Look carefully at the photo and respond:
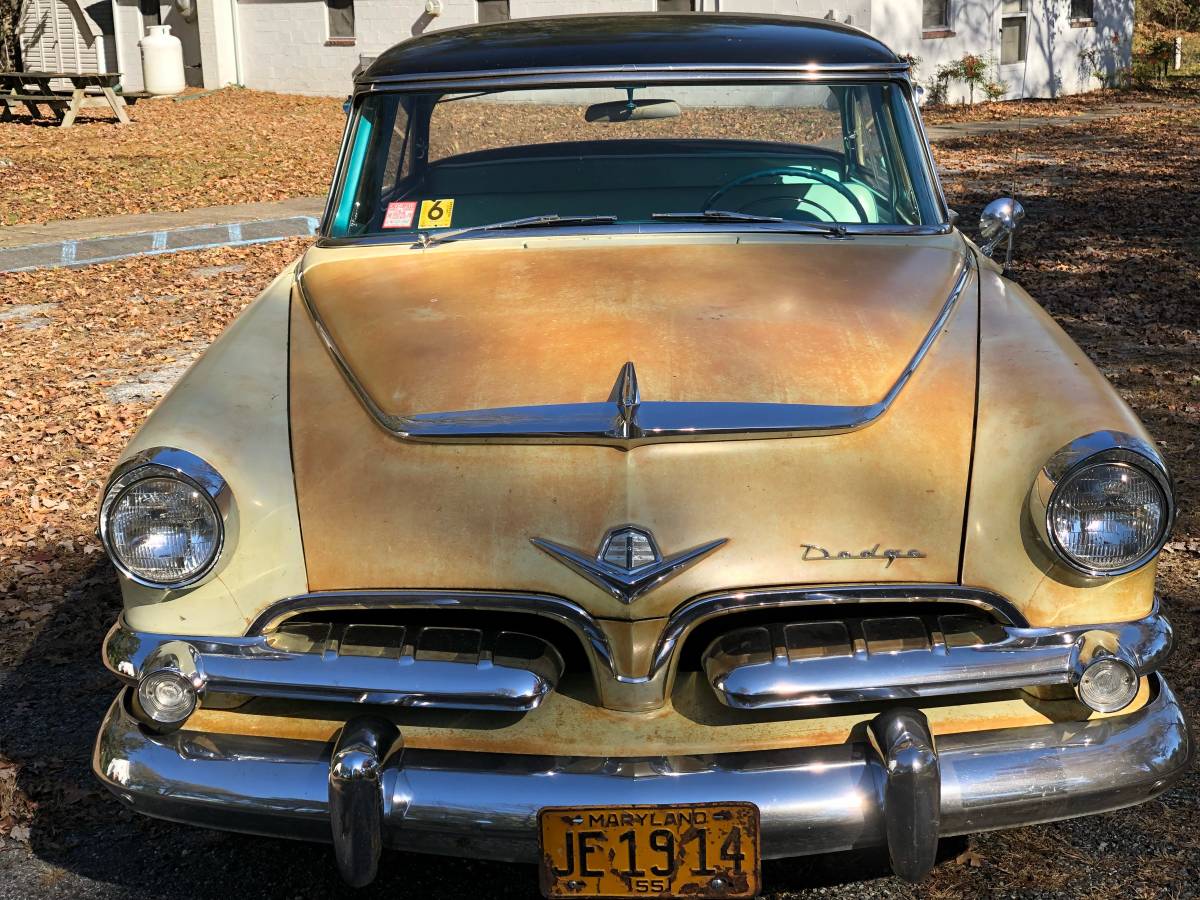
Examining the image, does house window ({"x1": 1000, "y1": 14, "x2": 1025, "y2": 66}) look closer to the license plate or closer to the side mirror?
the side mirror

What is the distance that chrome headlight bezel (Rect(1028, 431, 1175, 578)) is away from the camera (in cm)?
226

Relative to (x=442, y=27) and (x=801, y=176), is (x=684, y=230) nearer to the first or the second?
(x=801, y=176)

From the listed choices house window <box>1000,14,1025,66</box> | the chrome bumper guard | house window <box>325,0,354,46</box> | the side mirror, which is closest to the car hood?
the chrome bumper guard

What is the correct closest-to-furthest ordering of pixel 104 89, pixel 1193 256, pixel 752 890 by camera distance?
pixel 752 890 → pixel 1193 256 → pixel 104 89

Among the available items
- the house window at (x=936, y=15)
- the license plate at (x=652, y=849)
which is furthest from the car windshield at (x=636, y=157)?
the house window at (x=936, y=15)

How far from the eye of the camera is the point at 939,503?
230cm

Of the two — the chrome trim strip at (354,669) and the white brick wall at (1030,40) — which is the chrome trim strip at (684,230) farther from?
the white brick wall at (1030,40)

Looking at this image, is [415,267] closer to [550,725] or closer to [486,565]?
[486,565]

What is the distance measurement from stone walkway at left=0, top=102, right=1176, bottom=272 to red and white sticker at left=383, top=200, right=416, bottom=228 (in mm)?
6423

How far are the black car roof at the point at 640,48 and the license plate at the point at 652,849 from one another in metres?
2.12

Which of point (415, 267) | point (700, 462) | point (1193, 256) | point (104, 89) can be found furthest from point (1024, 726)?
point (104, 89)

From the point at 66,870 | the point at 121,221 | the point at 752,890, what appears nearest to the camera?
the point at 752,890

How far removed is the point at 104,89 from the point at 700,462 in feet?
52.0

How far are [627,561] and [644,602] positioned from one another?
8 cm
